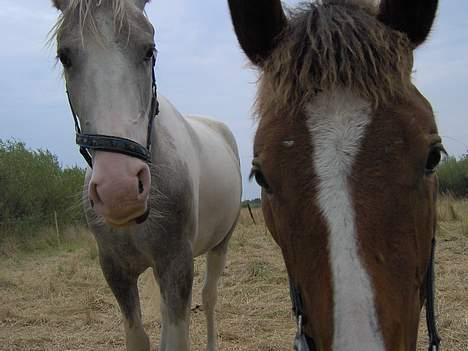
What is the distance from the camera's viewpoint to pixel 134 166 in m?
2.22

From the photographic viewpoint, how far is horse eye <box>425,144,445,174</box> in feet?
5.27

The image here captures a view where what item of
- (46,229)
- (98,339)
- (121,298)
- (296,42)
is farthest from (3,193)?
(296,42)

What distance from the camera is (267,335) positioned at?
5.20 metres

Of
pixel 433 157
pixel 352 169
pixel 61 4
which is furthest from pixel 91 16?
pixel 433 157

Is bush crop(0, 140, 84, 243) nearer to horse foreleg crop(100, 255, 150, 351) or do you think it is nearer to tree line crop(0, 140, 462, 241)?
tree line crop(0, 140, 462, 241)

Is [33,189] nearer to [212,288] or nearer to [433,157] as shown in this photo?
[212,288]

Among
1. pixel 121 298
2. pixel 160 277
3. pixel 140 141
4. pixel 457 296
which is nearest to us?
pixel 140 141

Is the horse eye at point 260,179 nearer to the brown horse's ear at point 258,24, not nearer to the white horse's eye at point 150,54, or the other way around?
the brown horse's ear at point 258,24

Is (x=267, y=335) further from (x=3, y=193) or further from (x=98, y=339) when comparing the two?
(x=3, y=193)

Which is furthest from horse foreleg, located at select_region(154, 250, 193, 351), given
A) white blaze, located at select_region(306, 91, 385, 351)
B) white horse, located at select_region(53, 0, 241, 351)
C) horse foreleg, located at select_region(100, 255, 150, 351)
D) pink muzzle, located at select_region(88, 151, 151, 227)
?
white blaze, located at select_region(306, 91, 385, 351)

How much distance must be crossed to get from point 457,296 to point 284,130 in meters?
4.99

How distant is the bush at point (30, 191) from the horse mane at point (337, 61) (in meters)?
13.8

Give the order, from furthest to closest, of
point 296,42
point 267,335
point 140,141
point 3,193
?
point 3,193 < point 267,335 < point 140,141 < point 296,42

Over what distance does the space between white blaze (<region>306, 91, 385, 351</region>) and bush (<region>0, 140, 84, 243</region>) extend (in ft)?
46.0
